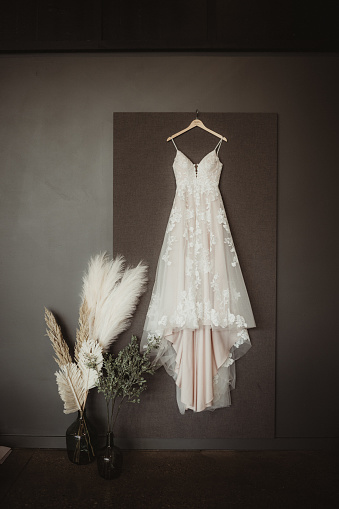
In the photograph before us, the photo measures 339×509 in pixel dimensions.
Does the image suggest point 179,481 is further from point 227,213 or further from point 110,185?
point 110,185

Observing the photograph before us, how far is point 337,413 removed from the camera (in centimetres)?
242

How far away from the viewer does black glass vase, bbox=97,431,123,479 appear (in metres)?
2.06

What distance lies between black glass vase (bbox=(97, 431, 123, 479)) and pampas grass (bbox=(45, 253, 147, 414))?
0.94ft

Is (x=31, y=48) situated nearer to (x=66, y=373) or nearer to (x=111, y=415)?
(x=66, y=373)

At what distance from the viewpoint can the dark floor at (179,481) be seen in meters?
1.90

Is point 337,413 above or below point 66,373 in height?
below

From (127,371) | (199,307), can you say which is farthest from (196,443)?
(199,307)

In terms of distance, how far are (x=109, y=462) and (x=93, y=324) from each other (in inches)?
31.9

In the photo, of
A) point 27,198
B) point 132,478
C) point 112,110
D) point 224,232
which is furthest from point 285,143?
point 132,478

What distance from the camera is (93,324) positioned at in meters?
2.25

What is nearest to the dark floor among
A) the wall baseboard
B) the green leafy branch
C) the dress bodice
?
the wall baseboard

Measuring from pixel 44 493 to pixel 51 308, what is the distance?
1.08 metres

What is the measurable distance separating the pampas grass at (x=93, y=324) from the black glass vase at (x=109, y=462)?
0.29 meters

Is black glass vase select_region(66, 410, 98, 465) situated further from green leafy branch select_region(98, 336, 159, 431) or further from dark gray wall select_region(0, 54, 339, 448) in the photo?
dark gray wall select_region(0, 54, 339, 448)
